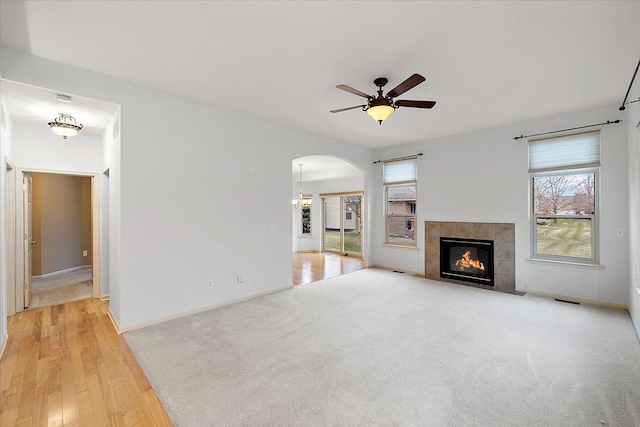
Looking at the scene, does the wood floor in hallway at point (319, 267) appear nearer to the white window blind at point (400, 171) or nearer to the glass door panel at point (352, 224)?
the glass door panel at point (352, 224)

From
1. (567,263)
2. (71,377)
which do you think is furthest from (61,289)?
(567,263)

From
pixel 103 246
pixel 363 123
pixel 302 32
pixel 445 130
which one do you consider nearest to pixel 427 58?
pixel 302 32

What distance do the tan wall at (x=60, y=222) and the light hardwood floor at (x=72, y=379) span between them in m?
3.17

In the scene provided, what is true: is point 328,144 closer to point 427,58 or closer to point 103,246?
point 427,58

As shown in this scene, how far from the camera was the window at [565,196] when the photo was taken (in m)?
4.52

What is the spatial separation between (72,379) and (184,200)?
2.20m

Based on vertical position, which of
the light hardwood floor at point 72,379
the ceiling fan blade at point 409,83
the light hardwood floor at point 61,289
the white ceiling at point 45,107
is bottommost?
the light hardwood floor at point 72,379

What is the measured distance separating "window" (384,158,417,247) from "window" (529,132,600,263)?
2.30 meters

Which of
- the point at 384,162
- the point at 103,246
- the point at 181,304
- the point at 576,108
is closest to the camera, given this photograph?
the point at 181,304

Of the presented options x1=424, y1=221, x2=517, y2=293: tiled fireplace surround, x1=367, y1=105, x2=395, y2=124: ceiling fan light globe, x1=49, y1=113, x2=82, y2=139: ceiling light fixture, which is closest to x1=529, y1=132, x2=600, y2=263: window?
x1=424, y1=221, x2=517, y2=293: tiled fireplace surround

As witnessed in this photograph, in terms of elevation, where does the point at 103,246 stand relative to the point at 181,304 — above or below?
above

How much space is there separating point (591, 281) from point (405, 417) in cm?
442

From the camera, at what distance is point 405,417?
6.51 feet

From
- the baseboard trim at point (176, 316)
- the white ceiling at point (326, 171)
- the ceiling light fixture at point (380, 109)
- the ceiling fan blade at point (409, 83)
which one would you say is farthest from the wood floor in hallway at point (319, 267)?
the ceiling fan blade at point (409, 83)
